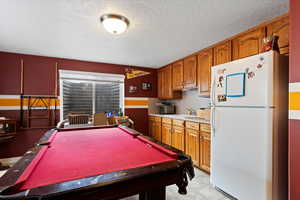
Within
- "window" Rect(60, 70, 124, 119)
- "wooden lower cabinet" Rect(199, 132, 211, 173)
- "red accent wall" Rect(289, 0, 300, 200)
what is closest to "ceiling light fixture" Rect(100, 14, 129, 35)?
"red accent wall" Rect(289, 0, 300, 200)

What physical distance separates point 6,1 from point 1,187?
182cm

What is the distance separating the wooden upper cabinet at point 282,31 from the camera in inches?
66.4

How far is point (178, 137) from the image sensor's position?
308 cm

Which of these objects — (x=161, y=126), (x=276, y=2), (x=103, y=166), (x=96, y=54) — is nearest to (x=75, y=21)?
(x=96, y=54)

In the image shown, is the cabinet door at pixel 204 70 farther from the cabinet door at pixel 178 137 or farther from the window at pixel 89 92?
the window at pixel 89 92

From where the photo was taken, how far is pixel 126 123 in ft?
11.9

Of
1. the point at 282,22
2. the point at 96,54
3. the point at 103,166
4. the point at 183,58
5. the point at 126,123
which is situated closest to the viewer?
the point at 103,166

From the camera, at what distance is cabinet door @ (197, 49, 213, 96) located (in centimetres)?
270

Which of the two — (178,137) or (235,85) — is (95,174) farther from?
(178,137)

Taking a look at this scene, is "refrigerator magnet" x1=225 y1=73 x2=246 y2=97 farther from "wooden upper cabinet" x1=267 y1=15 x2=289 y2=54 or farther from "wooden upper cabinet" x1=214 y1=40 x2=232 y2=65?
"wooden upper cabinet" x1=214 y1=40 x2=232 y2=65

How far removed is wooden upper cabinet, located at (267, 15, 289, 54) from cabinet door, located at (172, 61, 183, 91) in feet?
6.05

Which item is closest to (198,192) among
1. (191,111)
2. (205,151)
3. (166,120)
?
(205,151)

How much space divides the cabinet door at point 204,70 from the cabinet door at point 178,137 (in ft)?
2.94

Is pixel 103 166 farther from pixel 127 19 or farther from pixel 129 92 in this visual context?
pixel 129 92
